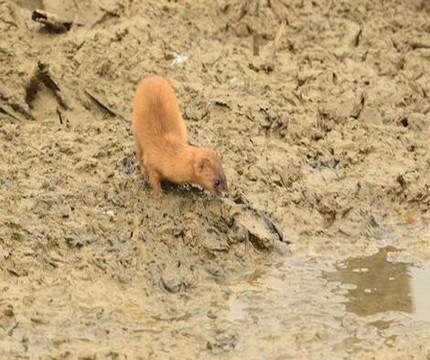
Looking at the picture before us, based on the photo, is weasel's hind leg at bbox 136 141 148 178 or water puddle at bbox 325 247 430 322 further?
weasel's hind leg at bbox 136 141 148 178

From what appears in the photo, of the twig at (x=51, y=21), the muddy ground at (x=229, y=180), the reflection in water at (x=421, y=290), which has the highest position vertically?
the twig at (x=51, y=21)

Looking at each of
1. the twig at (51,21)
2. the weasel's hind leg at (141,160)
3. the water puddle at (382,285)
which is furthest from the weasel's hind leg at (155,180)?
the twig at (51,21)

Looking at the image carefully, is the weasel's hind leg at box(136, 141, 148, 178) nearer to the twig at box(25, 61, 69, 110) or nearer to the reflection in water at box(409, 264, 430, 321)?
the twig at box(25, 61, 69, 110)

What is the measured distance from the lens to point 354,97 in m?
9.51

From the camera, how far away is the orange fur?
742cm

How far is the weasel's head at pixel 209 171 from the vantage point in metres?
7.37

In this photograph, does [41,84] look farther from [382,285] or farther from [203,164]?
[382,285]

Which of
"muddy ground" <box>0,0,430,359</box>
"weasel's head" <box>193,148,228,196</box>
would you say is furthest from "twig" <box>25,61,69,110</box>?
"weasel's head" <box>193,148,228,196</box>

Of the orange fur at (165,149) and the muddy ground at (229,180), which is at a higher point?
the orange fur at (165,149)

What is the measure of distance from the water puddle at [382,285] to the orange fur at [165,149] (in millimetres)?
1045

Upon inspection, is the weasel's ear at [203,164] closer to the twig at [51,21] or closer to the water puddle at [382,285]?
the water puddle at [382,285]

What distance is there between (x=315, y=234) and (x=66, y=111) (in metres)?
2.29

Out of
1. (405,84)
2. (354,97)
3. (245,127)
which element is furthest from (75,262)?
(405,84)

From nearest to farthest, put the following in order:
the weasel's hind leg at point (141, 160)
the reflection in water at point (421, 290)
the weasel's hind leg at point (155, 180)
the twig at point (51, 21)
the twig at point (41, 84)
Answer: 1. the reflection in water at point (421, 290)
2. the weasel's hind leg at point (155, 180)
3. the weasel's hind leg at point (141, 160)
4. the twig at point (41, 84)
5. the twig at point (51, 21)
